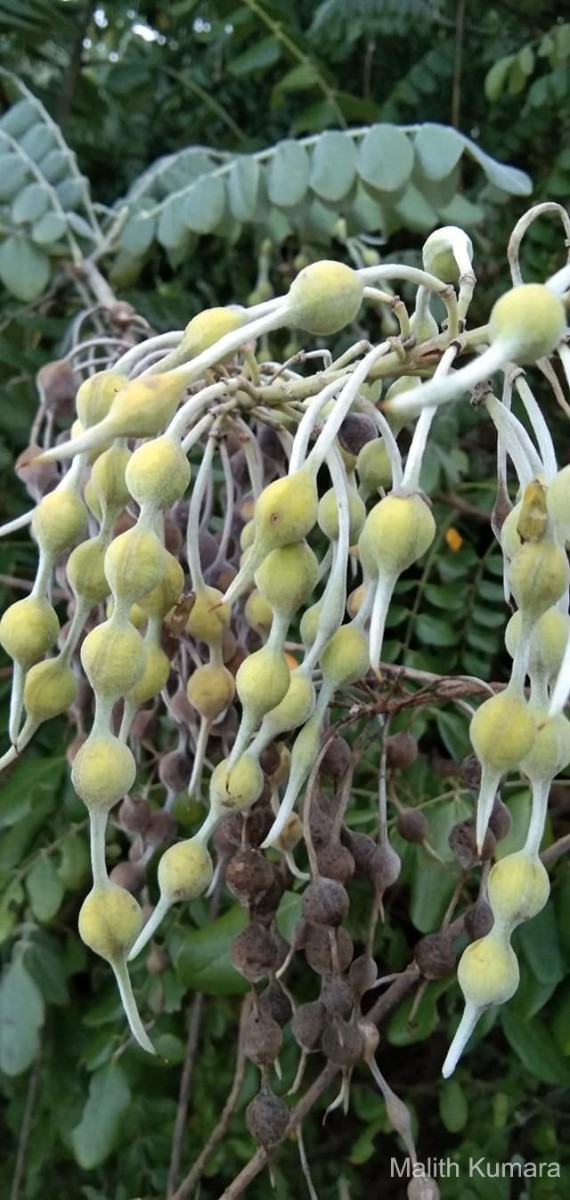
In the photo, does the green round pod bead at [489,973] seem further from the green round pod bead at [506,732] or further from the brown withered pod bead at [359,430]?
the brown withered pod bead at [359,430]

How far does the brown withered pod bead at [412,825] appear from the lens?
686 millimetres

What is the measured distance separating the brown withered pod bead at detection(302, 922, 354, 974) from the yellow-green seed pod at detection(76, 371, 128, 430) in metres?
0.27

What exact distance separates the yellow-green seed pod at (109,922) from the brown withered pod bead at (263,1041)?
0.11 m

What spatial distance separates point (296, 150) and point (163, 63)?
Answer: 0.55 meters

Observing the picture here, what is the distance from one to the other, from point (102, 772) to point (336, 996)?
0.19m

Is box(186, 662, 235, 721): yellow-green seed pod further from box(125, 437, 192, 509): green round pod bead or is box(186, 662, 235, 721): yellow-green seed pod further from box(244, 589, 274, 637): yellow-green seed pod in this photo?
box(125, 437, 192, 509): green round pod bead

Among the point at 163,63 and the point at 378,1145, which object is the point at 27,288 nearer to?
the point at 163,63

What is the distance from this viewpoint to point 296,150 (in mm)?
1048

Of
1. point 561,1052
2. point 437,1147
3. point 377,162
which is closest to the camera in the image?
point 561,1052

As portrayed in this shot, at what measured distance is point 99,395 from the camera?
0.49 m

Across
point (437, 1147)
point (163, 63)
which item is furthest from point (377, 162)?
point (437, 1147)

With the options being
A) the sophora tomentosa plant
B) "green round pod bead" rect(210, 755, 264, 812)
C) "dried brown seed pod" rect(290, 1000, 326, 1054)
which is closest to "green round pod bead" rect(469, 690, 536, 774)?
the sophora tomentosa plant

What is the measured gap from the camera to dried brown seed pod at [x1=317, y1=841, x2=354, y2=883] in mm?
534

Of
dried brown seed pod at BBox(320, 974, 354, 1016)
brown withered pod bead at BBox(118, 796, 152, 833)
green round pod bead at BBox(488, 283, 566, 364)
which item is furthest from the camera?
brown withered pod bead at BBox(118, 796, 152, 833)
